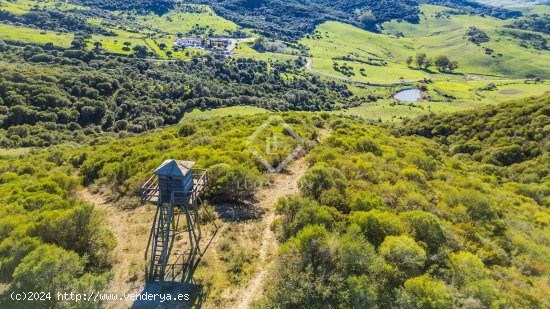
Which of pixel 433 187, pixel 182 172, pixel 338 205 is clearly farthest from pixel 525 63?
pixel 182 172

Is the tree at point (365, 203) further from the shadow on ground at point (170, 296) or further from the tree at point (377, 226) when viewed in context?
the shadow on ground at point (170, 296)

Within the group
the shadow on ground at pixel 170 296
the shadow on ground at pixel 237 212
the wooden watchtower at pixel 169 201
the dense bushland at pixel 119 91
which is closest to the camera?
the shadow on ground at pixel 170 296

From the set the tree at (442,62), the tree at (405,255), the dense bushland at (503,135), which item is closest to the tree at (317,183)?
the tree at (405,255)

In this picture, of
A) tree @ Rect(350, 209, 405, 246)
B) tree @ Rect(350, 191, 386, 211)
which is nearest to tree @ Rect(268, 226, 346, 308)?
tree @ Rect(350, 209, 405, 246)

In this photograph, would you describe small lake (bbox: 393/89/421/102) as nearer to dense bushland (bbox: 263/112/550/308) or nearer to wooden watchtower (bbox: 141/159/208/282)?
dense bushland (bbox: 263/112/550/308)

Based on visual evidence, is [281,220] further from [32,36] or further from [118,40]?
[118,40]
